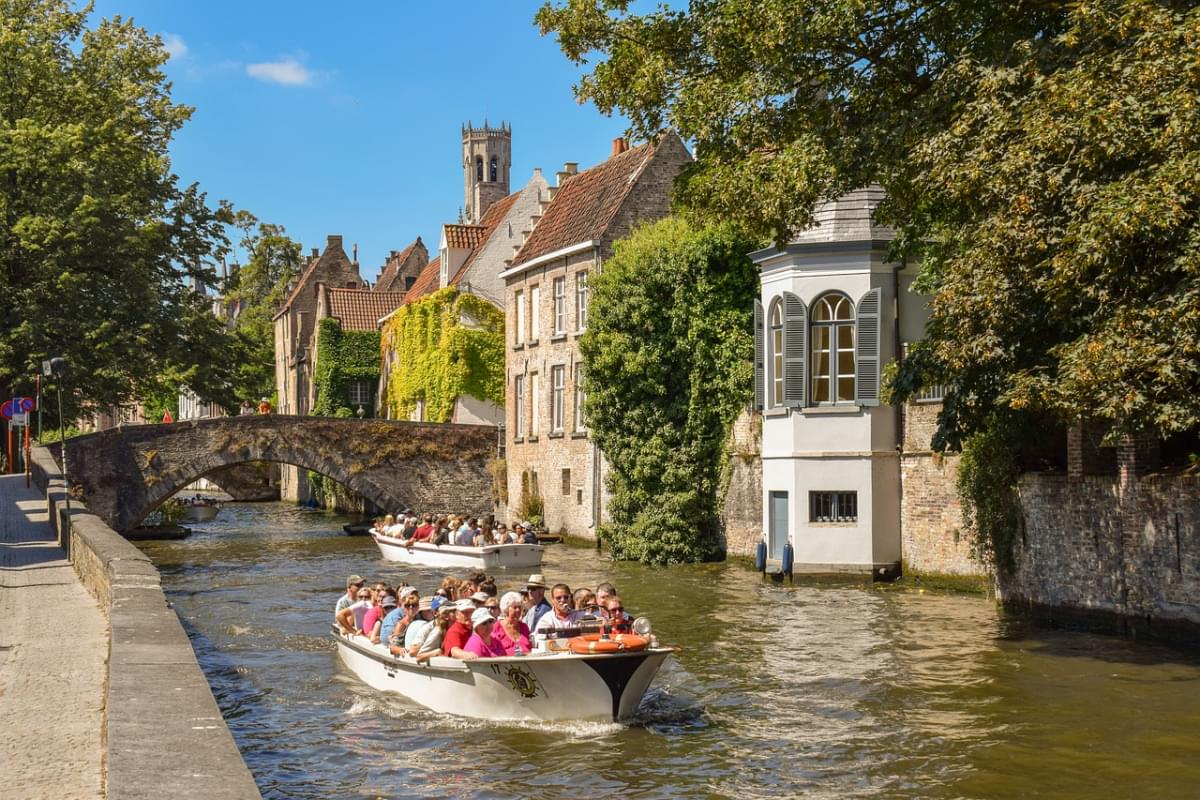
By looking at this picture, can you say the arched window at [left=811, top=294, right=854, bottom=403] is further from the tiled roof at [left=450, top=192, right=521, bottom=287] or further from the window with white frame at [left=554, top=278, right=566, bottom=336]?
the tiled roof at [left=450, top=192, right=521, bottom=287]

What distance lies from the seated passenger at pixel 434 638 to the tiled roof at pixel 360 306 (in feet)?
165

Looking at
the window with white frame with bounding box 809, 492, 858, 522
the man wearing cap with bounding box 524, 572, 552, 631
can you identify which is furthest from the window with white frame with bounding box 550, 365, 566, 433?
the man wearing cap with bounding box 524, 572, 552, 631

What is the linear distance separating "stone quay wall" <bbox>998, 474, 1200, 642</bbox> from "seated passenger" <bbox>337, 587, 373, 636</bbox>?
1052 centimetres

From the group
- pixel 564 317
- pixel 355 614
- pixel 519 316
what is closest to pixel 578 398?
pixel 564 317

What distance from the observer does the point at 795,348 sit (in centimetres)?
2880

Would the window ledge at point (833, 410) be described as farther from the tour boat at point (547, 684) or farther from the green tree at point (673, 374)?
the tour boat at point (547, 684)

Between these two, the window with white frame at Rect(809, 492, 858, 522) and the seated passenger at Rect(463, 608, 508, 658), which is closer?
the seated passenger at Rect(463, 608, 508, 658)

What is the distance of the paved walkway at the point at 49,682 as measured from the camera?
9.29m

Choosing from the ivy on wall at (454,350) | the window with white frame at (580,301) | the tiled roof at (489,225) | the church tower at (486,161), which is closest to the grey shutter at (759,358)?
the window with white frame at (580,301)

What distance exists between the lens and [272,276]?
90562 millimetres

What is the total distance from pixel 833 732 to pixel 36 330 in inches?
1276

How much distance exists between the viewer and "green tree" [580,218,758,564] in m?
33.8

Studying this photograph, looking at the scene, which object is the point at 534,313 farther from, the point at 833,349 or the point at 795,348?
the point at 833,349

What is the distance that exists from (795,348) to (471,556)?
1137 centimetres
